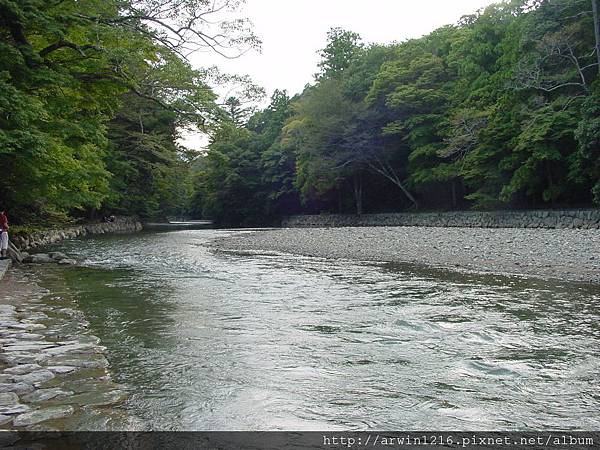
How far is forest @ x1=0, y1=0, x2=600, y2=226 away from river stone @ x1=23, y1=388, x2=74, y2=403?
7203mm

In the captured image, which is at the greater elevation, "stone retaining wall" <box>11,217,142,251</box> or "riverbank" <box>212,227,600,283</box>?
"stone retaining wall" <box>11,217,142,251</box>

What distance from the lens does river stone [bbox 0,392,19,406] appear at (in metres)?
2.97

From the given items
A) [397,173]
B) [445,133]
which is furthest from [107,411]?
[397,173]

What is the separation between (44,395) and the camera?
3150 mm

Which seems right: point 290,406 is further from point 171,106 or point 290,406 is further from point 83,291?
point 171,106

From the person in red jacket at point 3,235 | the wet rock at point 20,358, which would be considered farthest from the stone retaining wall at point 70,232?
the wet rock at point 20,358

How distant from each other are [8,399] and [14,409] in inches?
8.0

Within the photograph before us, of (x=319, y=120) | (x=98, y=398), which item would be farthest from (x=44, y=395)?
(x=319, y=120)

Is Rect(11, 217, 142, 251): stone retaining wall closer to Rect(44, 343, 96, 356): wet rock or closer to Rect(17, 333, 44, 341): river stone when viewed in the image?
Rect(17, 333, 44, 341): river stone

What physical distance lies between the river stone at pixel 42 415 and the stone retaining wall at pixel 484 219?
69.1ft

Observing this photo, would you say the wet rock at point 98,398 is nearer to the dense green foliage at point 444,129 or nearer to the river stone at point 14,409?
the river stone at point 14,409

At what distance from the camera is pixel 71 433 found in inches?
103

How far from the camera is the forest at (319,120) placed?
10398 mm

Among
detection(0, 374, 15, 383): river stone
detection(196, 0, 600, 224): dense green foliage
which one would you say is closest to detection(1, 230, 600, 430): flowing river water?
detection(0, 374, 15, 383): river stone
